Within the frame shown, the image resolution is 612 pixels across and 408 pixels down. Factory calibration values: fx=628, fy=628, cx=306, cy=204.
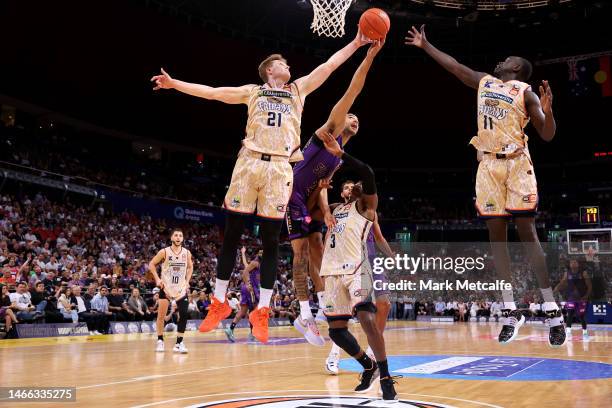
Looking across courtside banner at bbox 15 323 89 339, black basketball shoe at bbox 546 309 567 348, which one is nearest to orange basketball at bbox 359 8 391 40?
black basketball shoe at bbox 546 309 567 348

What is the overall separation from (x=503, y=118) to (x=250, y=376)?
5.26 meters

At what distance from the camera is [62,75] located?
92.0ft

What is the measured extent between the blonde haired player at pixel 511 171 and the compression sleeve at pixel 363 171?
1362mm

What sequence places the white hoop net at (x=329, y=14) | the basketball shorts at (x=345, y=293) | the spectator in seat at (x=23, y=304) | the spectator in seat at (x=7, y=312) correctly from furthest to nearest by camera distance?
the spectator in seat at (x=23, y=304) → the spectator in seat at (x=7, y=312) → the white hoop net at (x=329, y=14) → the basketball shorts at (x=345, y=293)

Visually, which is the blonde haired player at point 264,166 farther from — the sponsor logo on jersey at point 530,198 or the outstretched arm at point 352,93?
the sponsor logo on jersey at point 530,198

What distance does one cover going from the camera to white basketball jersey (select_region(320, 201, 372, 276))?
7324 mm

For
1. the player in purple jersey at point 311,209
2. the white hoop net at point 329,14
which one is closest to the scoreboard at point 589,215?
the white hoop net at point 329,14

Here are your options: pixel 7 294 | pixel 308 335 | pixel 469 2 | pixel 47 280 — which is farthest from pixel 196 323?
pixel 469 2

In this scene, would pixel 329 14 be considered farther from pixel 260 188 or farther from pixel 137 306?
pixel 137 306

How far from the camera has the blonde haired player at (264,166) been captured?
5.56 metres

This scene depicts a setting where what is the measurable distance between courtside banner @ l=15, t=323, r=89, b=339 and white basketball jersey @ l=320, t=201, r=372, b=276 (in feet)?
38.7

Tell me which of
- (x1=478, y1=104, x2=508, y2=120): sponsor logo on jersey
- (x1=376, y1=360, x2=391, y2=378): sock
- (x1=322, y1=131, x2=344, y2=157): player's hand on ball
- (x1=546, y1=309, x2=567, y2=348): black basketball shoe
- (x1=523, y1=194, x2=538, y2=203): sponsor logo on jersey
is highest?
(x1=478, y1=104, x2=508, y2=120): sponsor logo on jersey

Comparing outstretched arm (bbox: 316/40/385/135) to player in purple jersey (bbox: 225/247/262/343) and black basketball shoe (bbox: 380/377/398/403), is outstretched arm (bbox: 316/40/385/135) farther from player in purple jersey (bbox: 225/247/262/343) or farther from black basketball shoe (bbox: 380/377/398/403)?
player in purple jersey (bbox: 225/247/262/343)

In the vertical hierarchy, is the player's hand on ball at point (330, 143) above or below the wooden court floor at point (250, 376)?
above
